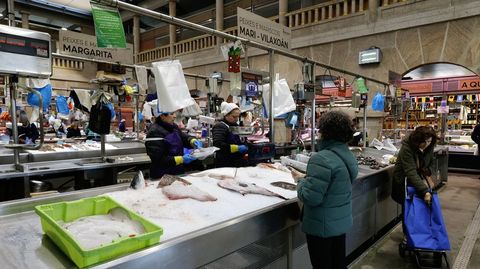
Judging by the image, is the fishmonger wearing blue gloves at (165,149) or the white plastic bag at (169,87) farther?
the fishmonger wearing blue gloves at (165,149)

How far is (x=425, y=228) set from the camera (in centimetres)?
297

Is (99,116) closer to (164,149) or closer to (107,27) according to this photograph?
(164,149)

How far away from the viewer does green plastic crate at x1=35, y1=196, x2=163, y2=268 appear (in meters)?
1.08

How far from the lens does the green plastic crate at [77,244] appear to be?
1.08 meters

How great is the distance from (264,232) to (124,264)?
857mm

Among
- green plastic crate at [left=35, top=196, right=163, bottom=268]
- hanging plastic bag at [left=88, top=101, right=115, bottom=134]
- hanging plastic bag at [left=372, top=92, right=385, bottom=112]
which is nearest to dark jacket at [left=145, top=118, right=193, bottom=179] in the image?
hanging plastic bag at [left=88, top=101, right=115, bottom=134]

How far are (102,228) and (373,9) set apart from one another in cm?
884

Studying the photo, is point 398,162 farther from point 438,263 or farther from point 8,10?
point 8,10

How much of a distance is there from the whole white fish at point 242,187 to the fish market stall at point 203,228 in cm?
3

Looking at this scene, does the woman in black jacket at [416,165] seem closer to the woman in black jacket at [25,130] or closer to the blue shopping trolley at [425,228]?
the blue shopping trolley at [425,228]

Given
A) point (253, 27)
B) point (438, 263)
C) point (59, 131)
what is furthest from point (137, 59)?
point (438, 263)

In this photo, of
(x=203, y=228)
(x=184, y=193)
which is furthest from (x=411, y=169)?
(x=203, y=228)

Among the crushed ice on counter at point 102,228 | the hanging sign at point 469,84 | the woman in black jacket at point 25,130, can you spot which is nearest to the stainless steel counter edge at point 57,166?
the crushed ice on counter at point 102,228

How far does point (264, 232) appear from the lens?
5.84ft
